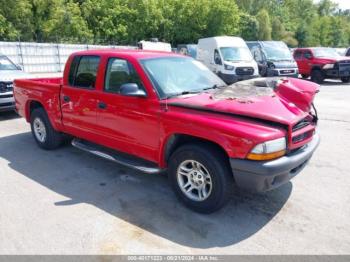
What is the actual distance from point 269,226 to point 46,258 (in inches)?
91.0

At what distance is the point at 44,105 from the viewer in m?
5.71

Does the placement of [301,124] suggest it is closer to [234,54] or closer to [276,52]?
[234,54]

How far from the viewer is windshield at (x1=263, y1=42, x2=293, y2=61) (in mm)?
16609

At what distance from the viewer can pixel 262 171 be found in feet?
10.4

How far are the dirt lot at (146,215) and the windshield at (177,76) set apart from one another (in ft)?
4.59

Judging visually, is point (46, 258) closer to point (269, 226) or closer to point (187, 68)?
point (269, 226)

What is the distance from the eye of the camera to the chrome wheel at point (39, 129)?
234 inches

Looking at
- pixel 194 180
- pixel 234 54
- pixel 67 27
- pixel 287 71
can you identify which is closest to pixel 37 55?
pixel 67 27

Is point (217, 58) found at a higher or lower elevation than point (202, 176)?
higher

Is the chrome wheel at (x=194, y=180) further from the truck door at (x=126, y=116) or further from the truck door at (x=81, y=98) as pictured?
the truck door at (x=81, y=98)

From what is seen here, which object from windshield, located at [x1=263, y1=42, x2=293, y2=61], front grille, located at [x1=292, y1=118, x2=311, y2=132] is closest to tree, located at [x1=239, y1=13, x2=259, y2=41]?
windshield, located at [x1=263, y1=42, x2=293, y2=61]

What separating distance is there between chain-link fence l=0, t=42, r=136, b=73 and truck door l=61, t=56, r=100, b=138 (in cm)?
1577

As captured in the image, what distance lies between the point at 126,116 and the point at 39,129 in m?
2.67

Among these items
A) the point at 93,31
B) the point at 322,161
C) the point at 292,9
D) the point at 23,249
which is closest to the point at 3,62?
the point at 23,249
